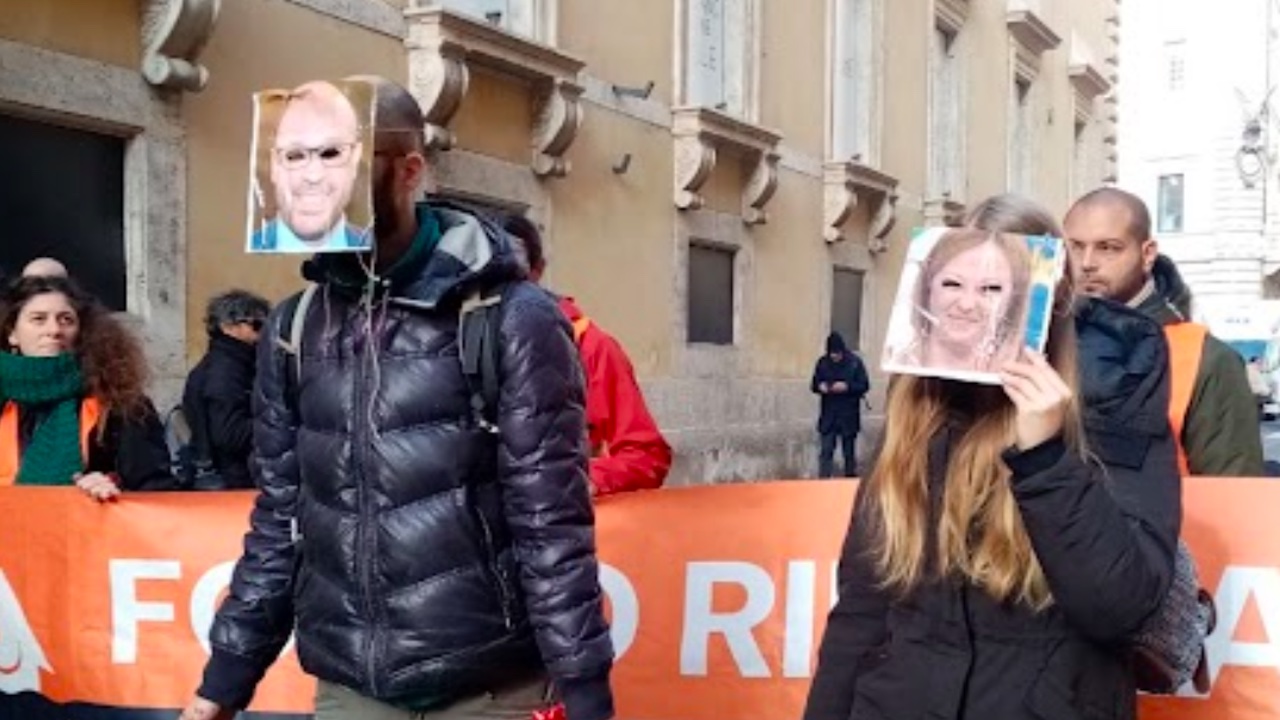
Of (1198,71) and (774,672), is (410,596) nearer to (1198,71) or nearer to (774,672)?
(774,672)

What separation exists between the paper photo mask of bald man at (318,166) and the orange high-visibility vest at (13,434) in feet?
7.16

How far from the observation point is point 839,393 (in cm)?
1542

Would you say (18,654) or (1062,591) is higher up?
(1062,591)

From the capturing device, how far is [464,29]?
991cm

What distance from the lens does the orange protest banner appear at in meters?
4.09

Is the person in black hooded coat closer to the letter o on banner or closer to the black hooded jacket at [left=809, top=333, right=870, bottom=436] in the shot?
the black hooded jacket at [left=809, top=333, right=870, bottom=436]

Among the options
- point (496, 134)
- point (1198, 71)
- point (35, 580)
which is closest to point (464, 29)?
point (496, 134)

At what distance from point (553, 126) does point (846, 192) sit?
6544 millimetres

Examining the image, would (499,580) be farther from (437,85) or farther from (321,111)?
(437,85)

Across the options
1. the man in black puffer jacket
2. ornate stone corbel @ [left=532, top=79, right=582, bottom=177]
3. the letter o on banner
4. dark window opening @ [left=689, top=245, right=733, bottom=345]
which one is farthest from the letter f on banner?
dark window opening @ [left=689, top=245, right=733, bottom=345]

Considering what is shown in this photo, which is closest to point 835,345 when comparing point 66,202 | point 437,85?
point 437,85

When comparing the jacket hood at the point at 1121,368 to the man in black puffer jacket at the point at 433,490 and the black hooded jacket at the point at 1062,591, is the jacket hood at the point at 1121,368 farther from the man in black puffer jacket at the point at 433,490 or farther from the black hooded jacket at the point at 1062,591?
the man in black puffer jacket at the point at 433,490

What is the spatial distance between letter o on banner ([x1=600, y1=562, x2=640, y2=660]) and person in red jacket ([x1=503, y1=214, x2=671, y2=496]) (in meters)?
0.24

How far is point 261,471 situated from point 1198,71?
191 feet
